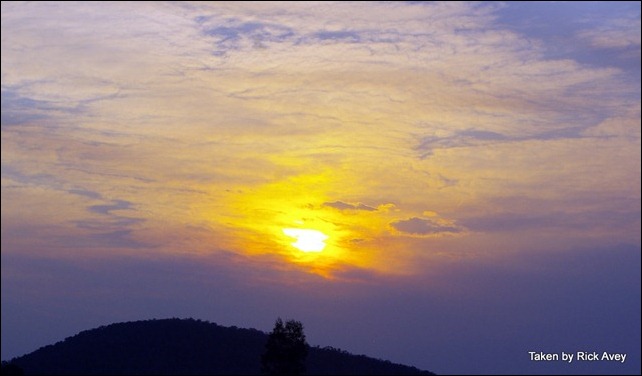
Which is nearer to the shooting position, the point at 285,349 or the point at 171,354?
the point at 285,349

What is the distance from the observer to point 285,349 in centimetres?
6694

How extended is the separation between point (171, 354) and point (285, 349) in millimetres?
22878

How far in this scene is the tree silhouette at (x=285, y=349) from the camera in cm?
6681

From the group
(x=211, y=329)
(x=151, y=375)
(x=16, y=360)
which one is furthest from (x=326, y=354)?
(x=16, y=360)

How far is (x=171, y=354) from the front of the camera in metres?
85.1

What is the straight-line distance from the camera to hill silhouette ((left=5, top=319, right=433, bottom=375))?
8131 centimetres

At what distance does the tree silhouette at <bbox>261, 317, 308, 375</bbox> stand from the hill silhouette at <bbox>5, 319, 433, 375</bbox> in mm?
13119

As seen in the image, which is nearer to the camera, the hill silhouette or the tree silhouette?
the tree silhouette

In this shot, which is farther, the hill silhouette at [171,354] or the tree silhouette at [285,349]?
the hill silhouette at [171,354]

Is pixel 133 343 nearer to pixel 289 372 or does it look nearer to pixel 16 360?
pixel 16 360

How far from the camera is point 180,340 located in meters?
89.7

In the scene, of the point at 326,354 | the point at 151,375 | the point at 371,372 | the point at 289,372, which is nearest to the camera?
the point at 289,372

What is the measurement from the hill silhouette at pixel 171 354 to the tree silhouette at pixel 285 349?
13.1 m

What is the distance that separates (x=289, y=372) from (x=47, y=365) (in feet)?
108
